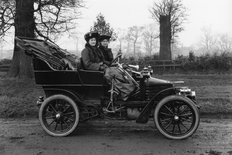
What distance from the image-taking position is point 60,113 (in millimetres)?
5023

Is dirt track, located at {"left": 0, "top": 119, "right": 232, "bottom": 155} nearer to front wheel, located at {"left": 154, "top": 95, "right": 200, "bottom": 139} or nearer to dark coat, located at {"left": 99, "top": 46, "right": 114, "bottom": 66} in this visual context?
front wheel, located at {"left": 154, "top": 95, "right": 200, "bottom": 139}

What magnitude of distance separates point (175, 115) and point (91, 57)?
1874 millimetres

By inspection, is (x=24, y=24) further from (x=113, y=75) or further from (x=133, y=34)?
(x=133, y=34)

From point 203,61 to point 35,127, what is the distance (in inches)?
617

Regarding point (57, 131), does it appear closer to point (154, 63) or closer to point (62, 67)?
point (62, 67)

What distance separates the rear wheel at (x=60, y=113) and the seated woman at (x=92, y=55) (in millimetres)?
729

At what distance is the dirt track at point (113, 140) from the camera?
412 cm

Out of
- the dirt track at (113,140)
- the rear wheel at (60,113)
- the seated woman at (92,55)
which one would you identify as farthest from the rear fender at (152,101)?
the rear wheel at (60,113)

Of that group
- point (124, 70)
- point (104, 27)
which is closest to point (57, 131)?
point (124, 70)

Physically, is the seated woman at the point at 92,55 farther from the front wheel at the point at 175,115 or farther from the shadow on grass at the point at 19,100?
the shadow on grass at the point at 19,100

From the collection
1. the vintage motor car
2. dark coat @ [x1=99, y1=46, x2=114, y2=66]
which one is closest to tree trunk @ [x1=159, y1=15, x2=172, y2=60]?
dark coat @ [x1=99, y1=46, x2=114, y2=66]

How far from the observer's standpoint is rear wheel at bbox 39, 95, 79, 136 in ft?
16.1

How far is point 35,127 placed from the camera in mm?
5488

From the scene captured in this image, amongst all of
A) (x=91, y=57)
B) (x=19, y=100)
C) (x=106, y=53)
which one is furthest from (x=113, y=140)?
(x=19, y=100)
